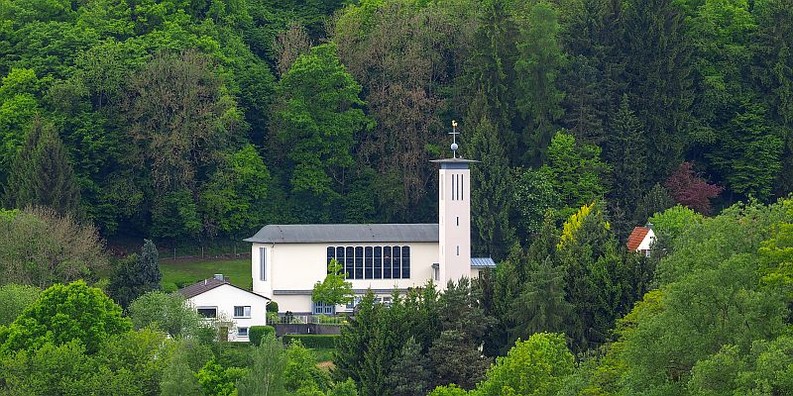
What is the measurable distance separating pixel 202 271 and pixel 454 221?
1252 centimetres

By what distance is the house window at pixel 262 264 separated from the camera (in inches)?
4013

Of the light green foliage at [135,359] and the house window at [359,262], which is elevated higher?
the house window at [359,262]

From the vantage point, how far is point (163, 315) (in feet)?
300

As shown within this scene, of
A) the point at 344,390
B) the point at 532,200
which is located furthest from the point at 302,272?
the point at 344,390

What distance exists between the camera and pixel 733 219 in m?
75.1

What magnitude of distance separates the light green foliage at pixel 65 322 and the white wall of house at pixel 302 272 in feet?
56.1

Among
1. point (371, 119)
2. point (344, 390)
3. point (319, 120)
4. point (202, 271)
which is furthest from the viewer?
point (371, 119)

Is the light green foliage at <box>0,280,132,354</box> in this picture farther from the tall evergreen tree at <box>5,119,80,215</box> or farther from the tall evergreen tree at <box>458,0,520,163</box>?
the tall evergreen tree at <box>458,0,520,163</box>

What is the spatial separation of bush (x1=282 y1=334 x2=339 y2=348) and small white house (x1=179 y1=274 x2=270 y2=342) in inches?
127

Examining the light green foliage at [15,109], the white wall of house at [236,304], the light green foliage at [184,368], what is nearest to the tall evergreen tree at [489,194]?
the white wall of house at [236,304]

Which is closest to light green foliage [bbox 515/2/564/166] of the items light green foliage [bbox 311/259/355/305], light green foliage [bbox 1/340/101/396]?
light green foliage [bbox 311/259/355/305]

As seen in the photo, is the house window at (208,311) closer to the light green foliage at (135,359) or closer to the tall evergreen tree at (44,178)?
the tall evergreen tree at (44,178)

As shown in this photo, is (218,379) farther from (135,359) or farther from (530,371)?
(530,371)

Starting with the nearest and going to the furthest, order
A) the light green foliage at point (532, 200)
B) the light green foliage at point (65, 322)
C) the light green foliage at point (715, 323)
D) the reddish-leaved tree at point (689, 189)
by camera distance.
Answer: the light green foliage at point (715, 323) → the light green foliage at point (65, 322) → the light green foliage at point (532, 200) → the reddish-leaved tree at point (689, 189)
